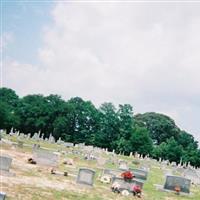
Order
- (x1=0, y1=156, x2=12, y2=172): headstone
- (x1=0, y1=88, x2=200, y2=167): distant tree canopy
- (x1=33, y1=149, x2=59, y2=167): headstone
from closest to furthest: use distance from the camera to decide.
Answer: (x1=0, y1=156, x2=12, y2=172): headstone
(x1=33, y1=149, x2=59, y2=167): headstone
(x1=0, y1=88, x2=200, y2=167): distant tree canopy

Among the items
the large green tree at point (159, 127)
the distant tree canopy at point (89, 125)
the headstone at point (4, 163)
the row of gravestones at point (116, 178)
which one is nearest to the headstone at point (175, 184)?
the row of gravestones at point (116, 178)

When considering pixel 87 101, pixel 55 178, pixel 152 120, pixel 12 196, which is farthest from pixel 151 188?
pixel 152 120

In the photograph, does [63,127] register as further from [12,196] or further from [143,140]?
[12,196]

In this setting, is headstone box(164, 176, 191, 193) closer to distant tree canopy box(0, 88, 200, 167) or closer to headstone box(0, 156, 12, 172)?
headstone box(0, 156, 12, 172)

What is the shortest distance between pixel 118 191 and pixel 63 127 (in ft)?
227

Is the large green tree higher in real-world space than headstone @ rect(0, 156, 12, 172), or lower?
higher

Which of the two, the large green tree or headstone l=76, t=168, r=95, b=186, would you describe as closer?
headstone l=76, t=168, r=95, b=186

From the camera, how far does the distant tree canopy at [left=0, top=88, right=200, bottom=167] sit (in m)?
79.9

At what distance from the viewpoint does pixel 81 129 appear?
94438mm

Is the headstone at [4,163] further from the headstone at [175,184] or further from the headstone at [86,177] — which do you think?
the headstone at [175,184]

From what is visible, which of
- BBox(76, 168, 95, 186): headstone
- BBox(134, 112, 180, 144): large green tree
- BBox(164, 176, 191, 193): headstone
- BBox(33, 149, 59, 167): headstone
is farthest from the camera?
BBox(134, 112, 180, 144): large green tree

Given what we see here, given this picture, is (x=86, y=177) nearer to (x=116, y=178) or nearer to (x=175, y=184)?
(x=116, y=178)

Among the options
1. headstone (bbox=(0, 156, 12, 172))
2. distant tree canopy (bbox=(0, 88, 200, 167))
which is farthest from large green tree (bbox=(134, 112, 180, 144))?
headstone (bbox=(0, 156, 12, 172))

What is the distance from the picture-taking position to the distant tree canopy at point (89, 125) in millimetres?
79875
